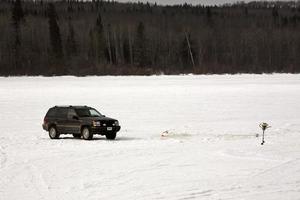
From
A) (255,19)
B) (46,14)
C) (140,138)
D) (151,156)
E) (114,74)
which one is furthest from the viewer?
(255,19)

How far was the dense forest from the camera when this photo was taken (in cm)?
10419

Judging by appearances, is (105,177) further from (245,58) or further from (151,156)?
(245,58)

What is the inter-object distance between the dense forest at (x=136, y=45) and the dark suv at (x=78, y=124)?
209ft

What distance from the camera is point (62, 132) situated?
91.2 feet

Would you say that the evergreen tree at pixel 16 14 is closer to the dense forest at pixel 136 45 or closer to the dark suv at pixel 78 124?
the dense forest at pixel 136 45


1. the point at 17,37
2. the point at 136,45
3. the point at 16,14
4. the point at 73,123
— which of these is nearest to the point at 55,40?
the point at 17,37

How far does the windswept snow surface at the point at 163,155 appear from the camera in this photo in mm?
12719

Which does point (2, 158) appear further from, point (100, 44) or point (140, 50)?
point (100, 44)

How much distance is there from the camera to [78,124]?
26984 millimetres

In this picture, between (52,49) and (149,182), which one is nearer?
(149,182)

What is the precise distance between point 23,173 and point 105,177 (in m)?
2.23

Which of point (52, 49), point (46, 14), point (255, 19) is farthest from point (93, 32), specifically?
point (255, 19)

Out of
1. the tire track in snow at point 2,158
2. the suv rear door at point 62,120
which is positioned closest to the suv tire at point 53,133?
the suv rear door at point 62,120

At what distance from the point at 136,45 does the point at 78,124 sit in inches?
3694
